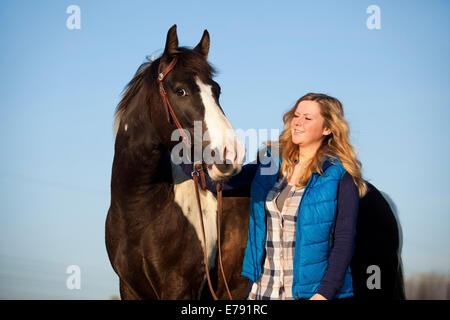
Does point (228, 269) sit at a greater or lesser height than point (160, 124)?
lesser

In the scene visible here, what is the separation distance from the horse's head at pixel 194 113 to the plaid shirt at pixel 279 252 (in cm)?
41

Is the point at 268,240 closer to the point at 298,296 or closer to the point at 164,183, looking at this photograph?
the point at 298,296

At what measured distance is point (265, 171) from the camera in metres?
3.20

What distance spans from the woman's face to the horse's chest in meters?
1.05

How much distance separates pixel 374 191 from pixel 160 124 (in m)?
2.25

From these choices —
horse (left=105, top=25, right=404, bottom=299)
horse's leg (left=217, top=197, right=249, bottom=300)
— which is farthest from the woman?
horse's leg (left=217, top=197, right=249, bottom=300)

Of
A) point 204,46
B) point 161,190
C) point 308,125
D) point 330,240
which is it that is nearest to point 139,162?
point 161,190

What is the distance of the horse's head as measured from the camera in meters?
2.97

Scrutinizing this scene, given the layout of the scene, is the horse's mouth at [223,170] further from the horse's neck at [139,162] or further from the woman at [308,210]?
the horse's neck at [139,162]

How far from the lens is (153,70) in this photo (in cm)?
360

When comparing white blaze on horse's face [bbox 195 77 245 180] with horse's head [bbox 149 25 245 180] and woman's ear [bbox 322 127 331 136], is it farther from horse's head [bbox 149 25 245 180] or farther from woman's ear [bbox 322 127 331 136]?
woman's ear [bbox 322 127 331 136]

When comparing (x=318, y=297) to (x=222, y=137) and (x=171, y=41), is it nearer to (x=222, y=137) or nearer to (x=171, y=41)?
(x=222, y=137)

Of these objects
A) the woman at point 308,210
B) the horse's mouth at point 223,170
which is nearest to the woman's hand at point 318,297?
the woman at point 308,210
